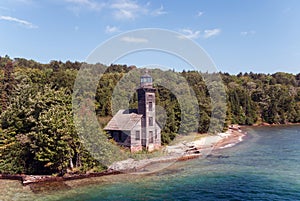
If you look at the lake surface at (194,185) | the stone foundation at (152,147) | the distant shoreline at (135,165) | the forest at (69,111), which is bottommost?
the lake surface at (194,185)

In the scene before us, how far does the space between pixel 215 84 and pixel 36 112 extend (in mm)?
55878

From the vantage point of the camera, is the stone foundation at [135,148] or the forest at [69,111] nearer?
the forest at [69,111]

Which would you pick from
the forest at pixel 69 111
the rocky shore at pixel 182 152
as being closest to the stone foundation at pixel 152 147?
the rocky shore at pixel 182 152

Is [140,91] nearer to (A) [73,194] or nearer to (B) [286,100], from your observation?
(A) [73,194]

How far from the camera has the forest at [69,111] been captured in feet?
111

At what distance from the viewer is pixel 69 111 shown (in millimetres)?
37531

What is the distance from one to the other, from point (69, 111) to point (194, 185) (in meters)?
18.0

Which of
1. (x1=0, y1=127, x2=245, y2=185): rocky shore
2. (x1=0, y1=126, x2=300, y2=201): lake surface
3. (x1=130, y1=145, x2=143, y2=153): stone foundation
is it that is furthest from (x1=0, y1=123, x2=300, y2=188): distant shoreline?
(x1=130, y1=145, x2=143, y2=153): stone foundation

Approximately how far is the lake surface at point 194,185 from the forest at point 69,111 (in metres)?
3.82

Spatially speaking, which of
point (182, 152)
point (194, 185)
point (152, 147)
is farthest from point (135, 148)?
point (194, 185)

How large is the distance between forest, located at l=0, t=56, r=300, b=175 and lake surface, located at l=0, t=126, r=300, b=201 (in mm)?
3822

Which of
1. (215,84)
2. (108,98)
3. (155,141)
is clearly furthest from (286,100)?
(155,141)

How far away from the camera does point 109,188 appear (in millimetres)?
29812

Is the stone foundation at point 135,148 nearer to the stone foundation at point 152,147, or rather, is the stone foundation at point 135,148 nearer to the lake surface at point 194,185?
the stone foundation at point 152,147
